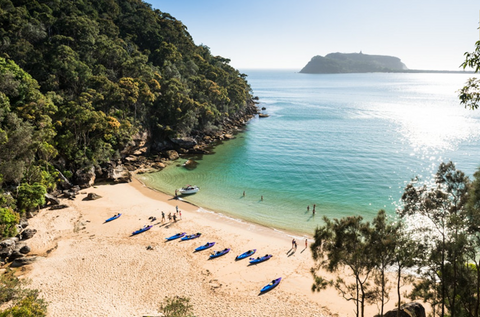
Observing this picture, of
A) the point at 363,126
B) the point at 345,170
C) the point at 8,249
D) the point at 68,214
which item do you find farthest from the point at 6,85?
the point at 363,126

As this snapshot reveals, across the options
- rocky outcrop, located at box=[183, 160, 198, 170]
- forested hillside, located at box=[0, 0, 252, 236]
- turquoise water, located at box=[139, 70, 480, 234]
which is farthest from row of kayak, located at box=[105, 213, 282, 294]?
rocky outcrop, located at box=[183, 160, 198, 170]

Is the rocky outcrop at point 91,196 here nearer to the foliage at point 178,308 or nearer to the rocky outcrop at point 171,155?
the rocky outcrop at point 171,155

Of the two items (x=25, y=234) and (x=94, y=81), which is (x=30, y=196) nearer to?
(x=25, y=234)

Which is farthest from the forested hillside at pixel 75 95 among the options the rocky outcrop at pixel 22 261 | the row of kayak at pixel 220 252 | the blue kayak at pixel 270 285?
the blue kayak at pixel 270 285

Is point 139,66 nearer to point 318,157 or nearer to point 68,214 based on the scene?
point 68,214

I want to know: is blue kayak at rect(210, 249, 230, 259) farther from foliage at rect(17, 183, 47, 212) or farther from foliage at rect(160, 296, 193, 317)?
foliage at rect(17, 183, 47, 212)

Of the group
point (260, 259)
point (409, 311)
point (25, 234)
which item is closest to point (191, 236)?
point (260, 259)

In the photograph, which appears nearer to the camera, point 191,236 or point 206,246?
point 206,246
